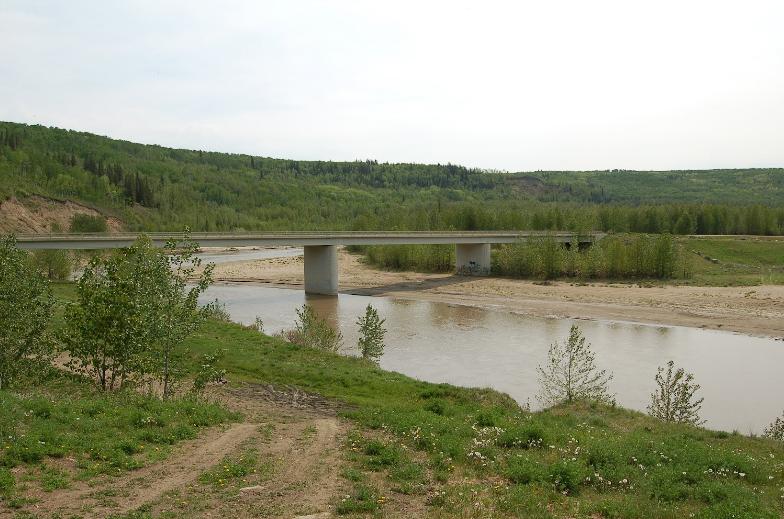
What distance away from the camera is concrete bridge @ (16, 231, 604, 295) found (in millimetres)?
64000


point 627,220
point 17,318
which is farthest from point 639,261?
point 17,318

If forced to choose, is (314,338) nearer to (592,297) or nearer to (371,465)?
(371,465)

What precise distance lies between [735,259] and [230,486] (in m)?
107

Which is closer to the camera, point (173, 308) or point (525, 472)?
point (525, 472)

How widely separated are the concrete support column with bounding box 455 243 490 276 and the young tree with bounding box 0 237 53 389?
3332 inches

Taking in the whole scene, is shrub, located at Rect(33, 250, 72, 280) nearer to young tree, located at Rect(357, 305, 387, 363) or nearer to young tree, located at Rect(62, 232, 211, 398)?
young tree, located at Rect(357, 305, 387, 363)

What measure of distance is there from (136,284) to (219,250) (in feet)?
507

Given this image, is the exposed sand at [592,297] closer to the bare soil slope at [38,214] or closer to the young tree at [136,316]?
the bare soil slope at [38,214]

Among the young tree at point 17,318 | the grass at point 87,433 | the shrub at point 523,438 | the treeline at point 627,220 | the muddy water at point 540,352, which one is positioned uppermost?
the treeline at point 627,220

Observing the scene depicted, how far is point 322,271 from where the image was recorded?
81188mm

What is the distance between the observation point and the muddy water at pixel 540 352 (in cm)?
3269

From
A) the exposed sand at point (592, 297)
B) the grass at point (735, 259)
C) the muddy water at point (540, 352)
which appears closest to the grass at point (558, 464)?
the muddy water at point (540, 352)

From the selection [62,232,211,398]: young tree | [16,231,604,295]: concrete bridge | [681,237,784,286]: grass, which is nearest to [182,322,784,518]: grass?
[62,232,211,398]: young tree

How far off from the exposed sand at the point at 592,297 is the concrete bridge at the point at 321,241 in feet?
17.0
